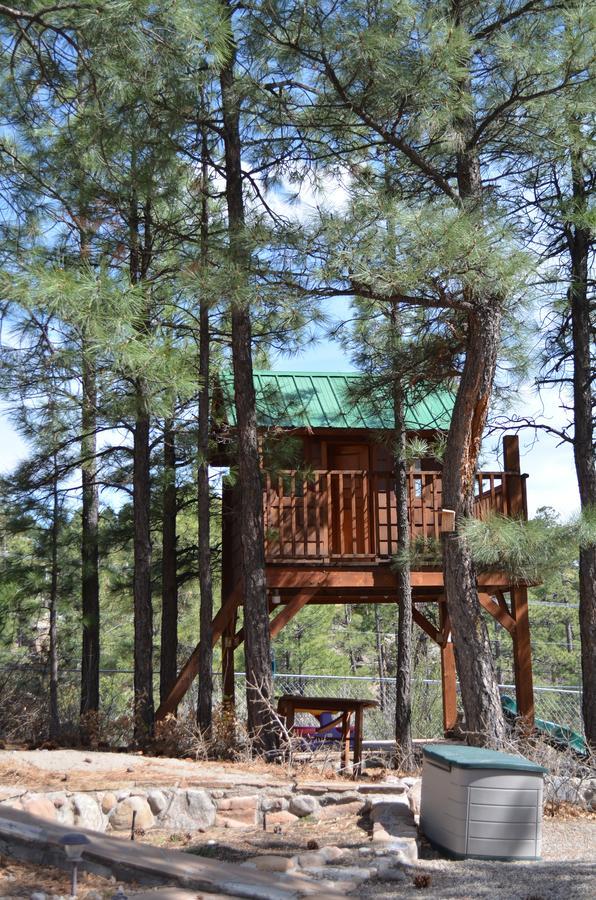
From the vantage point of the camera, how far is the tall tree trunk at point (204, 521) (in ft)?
33.8

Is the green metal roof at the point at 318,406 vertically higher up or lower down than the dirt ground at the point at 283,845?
higher up

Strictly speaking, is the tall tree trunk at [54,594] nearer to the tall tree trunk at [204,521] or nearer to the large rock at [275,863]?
the tall tree trunk at [204,521]

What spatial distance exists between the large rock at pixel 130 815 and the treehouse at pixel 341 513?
3.56 m

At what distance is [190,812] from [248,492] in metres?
3.92

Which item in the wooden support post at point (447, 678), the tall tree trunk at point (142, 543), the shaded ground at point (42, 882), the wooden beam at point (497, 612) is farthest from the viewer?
the wooden support post at point (447, 678)

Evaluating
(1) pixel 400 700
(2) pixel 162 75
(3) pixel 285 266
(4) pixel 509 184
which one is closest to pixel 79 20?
(2) pixel 162 75

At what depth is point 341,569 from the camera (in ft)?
36.7

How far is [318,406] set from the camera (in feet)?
42.9

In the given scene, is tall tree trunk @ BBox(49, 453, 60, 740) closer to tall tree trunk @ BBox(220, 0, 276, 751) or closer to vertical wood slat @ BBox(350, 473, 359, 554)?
tall tree trunk @ BBox(220, 0, 276, 751)

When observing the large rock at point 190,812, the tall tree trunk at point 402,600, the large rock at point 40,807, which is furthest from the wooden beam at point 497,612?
the large rock at point 40,807

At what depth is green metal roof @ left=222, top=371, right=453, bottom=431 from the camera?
12.1 m

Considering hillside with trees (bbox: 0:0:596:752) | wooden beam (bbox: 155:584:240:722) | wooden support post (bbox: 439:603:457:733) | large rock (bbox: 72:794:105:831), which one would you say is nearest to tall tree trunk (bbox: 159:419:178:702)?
hillside with trees (bbox: 0:0:596:752)

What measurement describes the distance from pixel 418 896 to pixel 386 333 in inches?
268

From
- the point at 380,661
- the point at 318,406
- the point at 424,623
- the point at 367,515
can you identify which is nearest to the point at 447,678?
the point at 424,623
